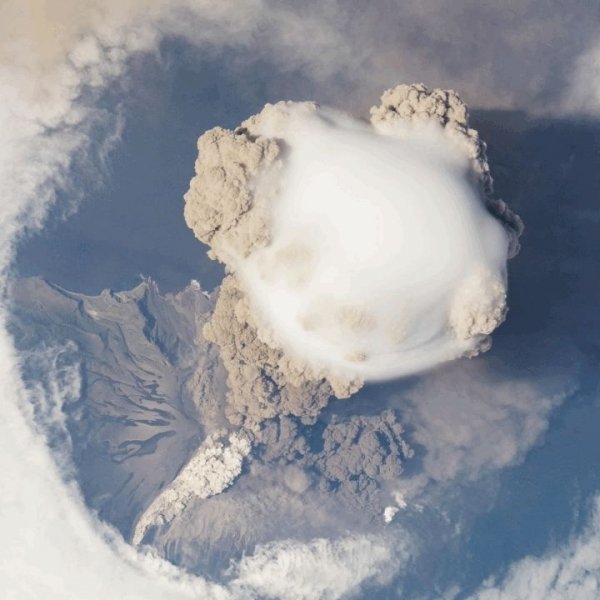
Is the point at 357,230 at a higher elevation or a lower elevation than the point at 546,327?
higher

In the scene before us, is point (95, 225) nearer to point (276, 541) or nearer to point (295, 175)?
point (295, 175)

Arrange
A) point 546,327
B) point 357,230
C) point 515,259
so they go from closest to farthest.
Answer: point 357,230 < point 515,259 < point 546,327

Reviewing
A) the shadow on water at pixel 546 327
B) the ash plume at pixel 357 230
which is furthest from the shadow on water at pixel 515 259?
the ash plume at pixel 357 230

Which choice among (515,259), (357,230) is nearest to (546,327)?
(515,259)

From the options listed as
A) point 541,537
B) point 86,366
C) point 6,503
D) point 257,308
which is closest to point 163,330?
point 86,366

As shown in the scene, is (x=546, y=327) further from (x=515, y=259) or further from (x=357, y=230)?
(x=357, y=230)

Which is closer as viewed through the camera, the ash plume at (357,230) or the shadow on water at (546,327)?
the ash plume at (357,230)

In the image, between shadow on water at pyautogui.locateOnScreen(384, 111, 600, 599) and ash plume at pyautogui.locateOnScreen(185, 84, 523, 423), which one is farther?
shadow on water at pyautogui.locateOnScreen(384, 111, 600, 599)

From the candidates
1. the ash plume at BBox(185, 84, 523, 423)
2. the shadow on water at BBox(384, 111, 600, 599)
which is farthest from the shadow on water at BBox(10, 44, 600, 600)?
the ash plume at BBox(185, 84, 523, 423)

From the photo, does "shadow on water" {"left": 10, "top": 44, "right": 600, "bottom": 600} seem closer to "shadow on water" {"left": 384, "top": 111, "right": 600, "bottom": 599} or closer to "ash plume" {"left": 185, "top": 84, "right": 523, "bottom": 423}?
"shadow on water" {"left": 384, "top": 111, "right": 600, "bottom": 599}

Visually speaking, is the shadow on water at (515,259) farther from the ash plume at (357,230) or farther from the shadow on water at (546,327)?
the ash plume at (357,230)

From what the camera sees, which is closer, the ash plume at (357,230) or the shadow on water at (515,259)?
the ash plume at (357,230)
